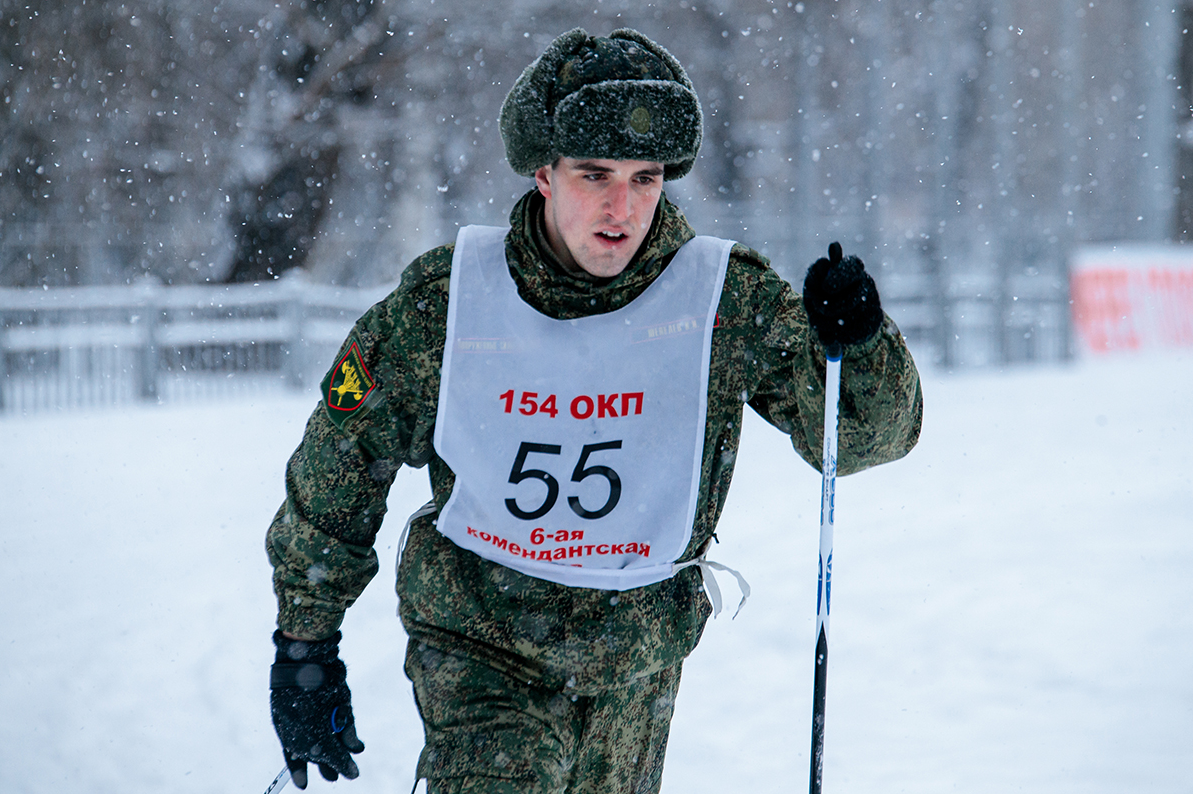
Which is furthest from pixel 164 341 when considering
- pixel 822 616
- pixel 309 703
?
pixel 822 616

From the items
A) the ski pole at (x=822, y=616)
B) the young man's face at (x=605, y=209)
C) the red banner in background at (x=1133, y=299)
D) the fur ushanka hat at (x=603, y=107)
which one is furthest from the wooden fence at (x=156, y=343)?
the ski pole at (x=822, y=616)

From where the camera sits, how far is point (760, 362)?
6.77 ft

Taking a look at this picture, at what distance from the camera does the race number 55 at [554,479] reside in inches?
81.0

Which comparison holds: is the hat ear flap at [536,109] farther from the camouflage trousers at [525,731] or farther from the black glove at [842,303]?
the camouflage trousers at [525,731]

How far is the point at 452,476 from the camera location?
216 cm

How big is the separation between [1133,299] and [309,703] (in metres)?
12.4

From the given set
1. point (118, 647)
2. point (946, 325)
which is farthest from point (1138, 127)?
point (118, 647)

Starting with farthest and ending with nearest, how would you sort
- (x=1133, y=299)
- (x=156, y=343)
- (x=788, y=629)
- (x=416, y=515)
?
(x=1133, y=299), (x=156, y=343), (x=788, y=629), (x=416, y=515)

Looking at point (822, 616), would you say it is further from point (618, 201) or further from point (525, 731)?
point (618, 201)

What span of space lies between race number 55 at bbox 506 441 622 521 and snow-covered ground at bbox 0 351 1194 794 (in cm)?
194

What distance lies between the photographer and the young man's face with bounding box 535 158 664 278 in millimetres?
2016

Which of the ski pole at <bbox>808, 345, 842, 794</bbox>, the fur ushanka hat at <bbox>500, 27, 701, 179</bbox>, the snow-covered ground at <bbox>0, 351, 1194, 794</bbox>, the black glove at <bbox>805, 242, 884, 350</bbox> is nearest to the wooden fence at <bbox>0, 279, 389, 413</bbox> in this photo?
the snow-covered ground at <bbox>0, 351, 1194, 794</bbox>

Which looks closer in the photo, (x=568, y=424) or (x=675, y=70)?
(x=568, y=424)

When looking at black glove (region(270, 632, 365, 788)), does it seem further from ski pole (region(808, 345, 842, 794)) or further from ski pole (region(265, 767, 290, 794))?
ski pole (region(808, 345, 842, 794))
